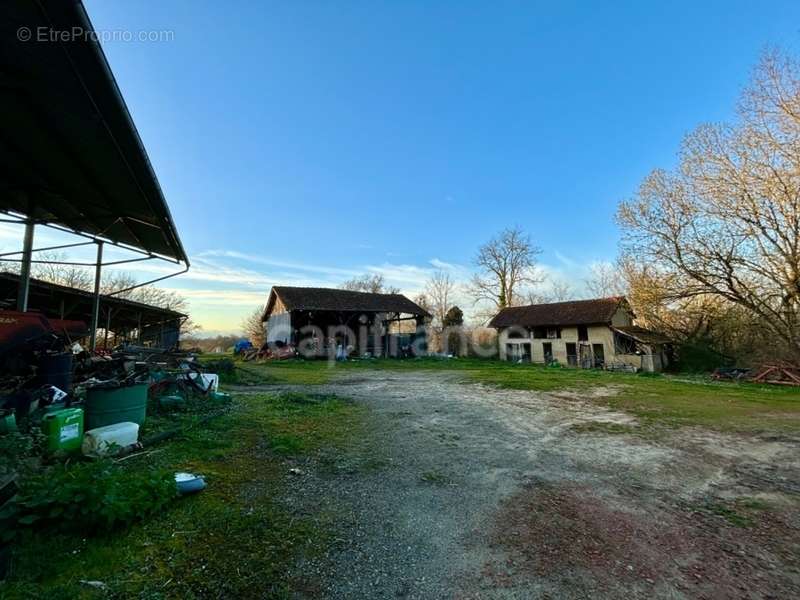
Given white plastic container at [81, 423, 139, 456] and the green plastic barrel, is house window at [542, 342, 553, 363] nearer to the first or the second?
the green plastic barrel

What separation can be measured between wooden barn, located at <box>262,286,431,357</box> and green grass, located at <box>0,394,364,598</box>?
731 inches

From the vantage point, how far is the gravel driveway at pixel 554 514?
88.9 inches

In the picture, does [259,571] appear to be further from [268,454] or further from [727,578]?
[727,578]

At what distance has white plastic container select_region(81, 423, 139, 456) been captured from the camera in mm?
3712

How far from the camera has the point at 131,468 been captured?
3559 millimetres

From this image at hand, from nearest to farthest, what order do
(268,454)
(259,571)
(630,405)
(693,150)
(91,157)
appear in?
(259,571) < (91,157) < (268,454) < (630,405) < (693,150)

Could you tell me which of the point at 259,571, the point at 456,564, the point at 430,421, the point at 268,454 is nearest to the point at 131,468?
the point at 268,454

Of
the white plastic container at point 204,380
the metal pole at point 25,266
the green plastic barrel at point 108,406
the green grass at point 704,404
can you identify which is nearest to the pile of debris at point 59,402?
the green plastic barrel at point 108,406

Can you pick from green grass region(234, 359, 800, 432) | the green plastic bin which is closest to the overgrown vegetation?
the green plastic bin

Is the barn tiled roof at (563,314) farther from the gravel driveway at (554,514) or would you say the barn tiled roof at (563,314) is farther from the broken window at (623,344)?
the gravel driveway at (554,514)

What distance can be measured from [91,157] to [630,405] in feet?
36.5

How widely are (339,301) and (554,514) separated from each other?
72.2 ft

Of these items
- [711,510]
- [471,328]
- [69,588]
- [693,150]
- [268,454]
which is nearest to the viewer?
[69,588]

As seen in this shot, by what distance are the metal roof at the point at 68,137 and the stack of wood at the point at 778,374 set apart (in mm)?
20589
